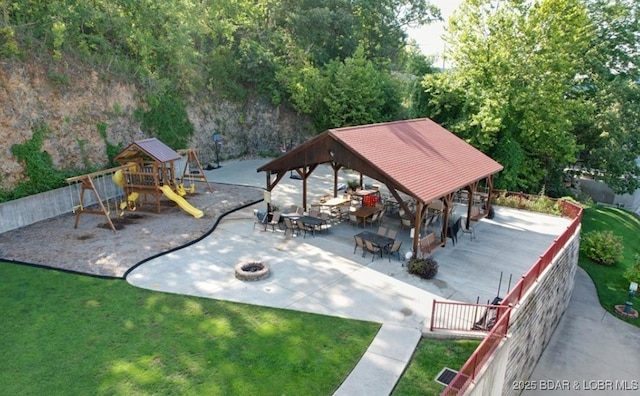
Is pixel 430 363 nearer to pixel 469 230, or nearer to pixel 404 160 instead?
pixel 404 160

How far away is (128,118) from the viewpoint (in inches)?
947

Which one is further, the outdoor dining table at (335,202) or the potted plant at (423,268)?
the outdoor dining table at (335,202)

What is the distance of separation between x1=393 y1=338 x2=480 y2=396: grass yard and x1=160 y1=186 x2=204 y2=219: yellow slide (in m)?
12.0

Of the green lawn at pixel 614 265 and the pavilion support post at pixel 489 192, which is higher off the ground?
the pavilion support post at pixel 489 192

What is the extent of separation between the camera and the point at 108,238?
15.8 metres

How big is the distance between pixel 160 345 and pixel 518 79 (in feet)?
78.0

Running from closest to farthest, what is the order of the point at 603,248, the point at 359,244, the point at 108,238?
the point at 359,244 → the point at 108,238 → the point at 603,248

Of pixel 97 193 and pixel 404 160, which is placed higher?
pixel 404 160

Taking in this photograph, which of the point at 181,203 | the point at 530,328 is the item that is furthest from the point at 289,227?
the point at 530,328

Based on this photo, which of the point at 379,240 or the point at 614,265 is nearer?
the point at 379,240

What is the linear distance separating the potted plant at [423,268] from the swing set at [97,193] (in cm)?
1162

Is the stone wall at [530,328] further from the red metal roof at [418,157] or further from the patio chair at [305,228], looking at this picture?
the patio chair at [305,228]

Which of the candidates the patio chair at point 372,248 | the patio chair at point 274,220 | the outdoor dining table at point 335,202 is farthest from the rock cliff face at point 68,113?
the patio chair at point 372,248

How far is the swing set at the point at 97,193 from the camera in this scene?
16.6m
